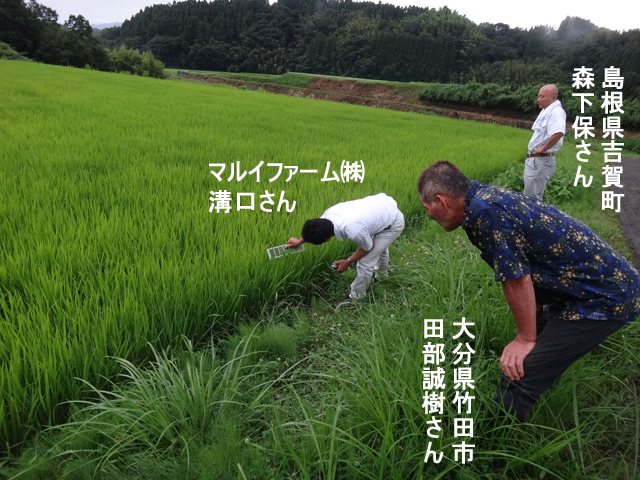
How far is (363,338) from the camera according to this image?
1823 mm

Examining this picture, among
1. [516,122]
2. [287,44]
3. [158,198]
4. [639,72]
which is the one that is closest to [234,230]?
[158,198]

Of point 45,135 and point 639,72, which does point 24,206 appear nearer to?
point 45,135

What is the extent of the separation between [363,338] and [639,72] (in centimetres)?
3726

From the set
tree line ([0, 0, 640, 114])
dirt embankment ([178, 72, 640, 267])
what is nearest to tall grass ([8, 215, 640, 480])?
dirt embankment ([178, 72, 640, 267])

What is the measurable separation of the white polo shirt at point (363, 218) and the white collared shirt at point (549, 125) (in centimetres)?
224

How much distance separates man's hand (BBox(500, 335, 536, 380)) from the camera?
126 cm

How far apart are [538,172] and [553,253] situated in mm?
3316

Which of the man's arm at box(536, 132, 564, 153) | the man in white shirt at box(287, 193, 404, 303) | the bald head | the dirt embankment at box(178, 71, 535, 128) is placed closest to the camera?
the man in white shirt at box(287, 193, 404, 303)

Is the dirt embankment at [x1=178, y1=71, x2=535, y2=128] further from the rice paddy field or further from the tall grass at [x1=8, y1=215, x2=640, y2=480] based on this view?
the tall grass at [x1=8, y1=215, x2=640, y2=480]

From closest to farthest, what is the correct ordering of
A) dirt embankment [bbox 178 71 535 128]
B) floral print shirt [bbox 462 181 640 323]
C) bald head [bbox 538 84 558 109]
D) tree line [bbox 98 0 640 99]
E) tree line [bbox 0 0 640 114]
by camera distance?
1. floral print shirt [bbox 462 181 640 323]
2. bald head [bbox 538 84 558 109]
3. dirt embankment [bbox 178 71 535 128]
4. tree line [bbox 0 0 640 114]
5. tree line [bbox 98 0 640 99]

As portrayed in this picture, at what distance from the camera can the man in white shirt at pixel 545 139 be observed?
12.1ft

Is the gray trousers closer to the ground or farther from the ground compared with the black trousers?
farther from the ground

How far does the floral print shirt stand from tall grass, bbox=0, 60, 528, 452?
1.37 metres

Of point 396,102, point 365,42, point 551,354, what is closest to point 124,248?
point 551,354
